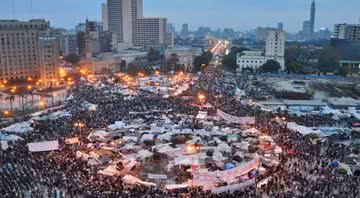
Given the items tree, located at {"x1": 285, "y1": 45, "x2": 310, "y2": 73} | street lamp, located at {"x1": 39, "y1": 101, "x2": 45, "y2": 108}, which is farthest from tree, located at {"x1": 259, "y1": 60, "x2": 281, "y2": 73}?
street lamp, located at {"x1": 39, "y1": 101, "x2": 45, "y2": 108}

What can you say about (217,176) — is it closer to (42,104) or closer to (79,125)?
(79,125)

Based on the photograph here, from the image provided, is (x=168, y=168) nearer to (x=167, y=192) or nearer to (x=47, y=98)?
(x=167, y=192)

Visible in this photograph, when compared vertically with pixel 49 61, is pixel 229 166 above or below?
below

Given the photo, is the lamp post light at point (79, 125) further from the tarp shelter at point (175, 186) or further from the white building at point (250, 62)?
the white building at point (250, 62)

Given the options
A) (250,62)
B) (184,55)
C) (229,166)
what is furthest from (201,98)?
(184,55)

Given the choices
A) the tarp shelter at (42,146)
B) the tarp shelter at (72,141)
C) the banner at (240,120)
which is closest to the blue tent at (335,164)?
the banner at (240,120)
